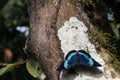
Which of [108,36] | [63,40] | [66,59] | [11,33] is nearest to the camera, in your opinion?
[66,59]

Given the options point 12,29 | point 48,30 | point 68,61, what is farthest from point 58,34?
point 12,29

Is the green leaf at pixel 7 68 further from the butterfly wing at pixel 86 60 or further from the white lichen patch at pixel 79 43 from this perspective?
the butterfly wing at pixel 86 60

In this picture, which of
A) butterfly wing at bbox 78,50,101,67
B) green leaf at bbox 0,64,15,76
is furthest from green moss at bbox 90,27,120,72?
green leaf at bbox 0,64,15,76

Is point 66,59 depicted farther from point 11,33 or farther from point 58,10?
point 11,33

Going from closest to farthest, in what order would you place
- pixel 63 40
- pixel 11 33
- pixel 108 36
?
1. pixel 63 40
2. pixel 108 36
3. pixel 11 33

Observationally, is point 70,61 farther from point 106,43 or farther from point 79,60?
point 106,43

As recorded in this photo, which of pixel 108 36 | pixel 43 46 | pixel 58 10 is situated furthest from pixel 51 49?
pixel 108 36

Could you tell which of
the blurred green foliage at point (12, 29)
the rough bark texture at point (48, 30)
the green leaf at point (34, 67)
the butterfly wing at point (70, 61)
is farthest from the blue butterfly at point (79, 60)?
the blurred green foliage at point (12, 29)

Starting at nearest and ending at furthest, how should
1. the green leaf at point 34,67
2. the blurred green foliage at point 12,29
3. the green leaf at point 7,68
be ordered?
the green leaf at point 34,67
the green leaf at point 7,68
the blurred green foliage at point 12,29
